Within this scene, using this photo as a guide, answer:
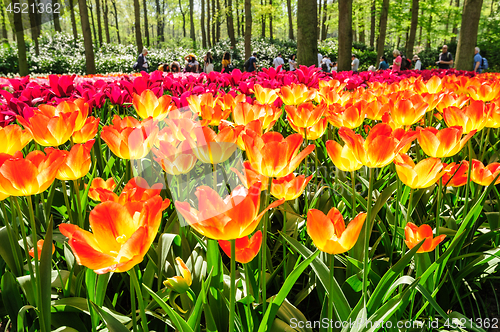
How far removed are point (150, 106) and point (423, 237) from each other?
4.19 feet

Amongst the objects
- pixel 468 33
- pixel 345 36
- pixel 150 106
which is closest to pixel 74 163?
pixel 150 106

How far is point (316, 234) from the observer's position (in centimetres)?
79

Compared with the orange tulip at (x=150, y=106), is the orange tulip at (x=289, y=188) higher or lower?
lower

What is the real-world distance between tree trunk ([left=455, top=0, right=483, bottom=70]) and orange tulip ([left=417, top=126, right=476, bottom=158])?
907 cm

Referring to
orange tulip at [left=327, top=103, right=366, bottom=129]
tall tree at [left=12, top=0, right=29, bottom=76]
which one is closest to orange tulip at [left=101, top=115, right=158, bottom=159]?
orange tulip at [left=327, top=103, right=366, bottom=129]

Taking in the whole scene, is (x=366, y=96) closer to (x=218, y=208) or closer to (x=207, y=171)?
(x=207, y=171)

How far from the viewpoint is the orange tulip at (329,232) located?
77 cm

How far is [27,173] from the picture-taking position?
823 millimetres

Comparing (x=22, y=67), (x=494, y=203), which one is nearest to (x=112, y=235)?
(x=494, y=203)

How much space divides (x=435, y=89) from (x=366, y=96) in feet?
2.17

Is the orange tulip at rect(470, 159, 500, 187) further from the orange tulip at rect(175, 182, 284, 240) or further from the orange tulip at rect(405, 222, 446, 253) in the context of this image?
the orange tulip at rect(175, 182, 284, 240)

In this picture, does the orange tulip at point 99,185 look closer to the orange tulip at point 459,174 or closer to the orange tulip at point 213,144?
the orange tulip at point 213,144

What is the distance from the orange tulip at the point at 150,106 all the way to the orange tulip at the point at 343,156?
0.91 m

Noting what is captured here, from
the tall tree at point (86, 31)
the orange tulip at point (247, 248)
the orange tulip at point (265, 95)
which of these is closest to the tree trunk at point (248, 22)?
the tall tree at point (86, 31)
